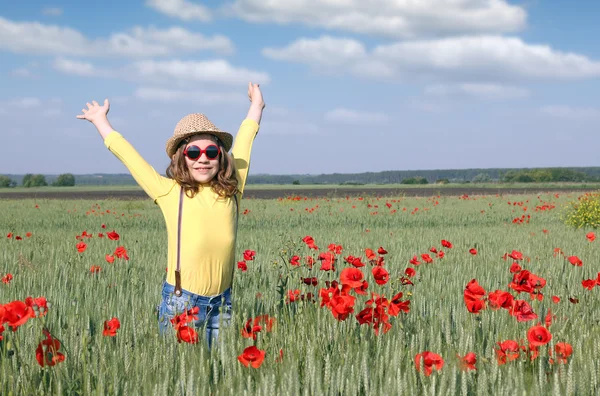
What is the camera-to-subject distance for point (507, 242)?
8.98m

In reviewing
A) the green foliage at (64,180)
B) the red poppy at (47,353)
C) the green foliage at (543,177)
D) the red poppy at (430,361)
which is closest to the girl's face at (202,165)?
the red poppy at (47,353)

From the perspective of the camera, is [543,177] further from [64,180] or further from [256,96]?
[256,96]

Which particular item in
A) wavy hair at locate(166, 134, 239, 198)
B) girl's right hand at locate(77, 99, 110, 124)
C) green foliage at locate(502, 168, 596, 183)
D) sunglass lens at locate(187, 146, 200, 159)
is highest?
green foliage at locate(502, 168, 596, 183)

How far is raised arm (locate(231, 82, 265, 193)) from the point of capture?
3.39 metres

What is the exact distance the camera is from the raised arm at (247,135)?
11.1ft

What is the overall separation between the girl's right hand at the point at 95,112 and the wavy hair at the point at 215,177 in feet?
1.74

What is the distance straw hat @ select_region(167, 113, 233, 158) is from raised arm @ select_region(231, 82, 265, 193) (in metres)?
0.20

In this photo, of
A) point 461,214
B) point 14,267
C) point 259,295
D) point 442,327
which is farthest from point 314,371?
point 461,214

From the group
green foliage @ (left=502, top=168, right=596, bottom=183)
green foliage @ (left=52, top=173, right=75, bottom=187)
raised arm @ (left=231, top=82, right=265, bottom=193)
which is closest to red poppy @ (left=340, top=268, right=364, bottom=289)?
raised arm @ (left=231, top=82, right=265, bottom=193)

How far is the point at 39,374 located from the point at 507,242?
7896 mm

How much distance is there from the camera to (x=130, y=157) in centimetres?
319

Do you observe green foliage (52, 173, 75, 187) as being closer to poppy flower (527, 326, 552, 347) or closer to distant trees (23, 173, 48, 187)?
distant trees (23, 173, 48, 187)

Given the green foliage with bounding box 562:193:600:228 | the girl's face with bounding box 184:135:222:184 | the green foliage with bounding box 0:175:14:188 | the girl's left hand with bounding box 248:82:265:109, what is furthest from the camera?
the green foliage with bounding box 0:175:14:188

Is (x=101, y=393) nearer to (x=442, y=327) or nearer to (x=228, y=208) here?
(x=228, y=208)
